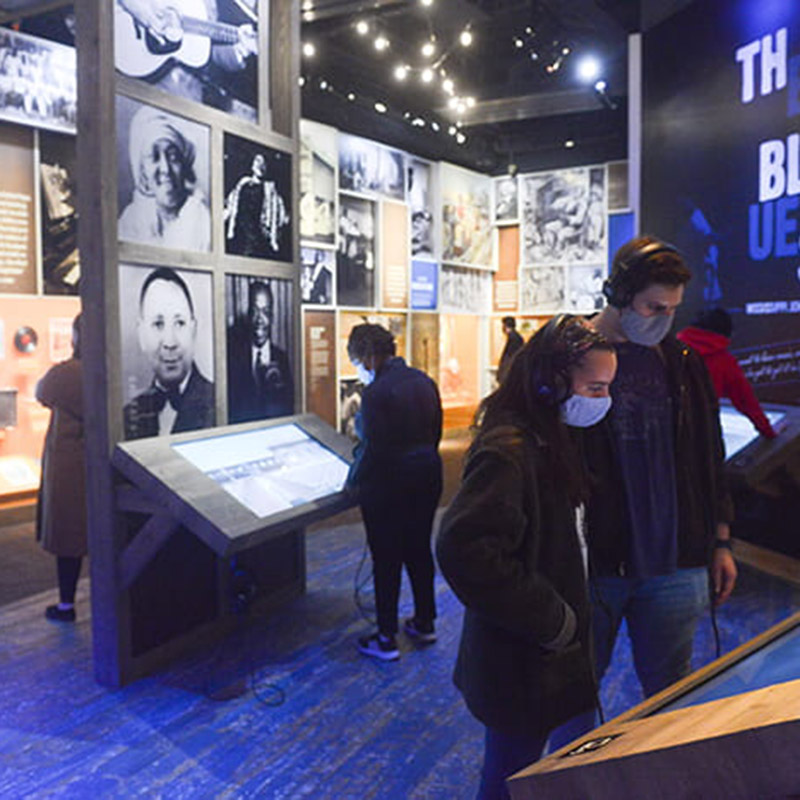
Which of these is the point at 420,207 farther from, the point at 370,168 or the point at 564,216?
the point at 564,216

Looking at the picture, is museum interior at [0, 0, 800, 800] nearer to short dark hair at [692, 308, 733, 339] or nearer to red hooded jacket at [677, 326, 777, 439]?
red hooded jacket at [677, 326, 777, 439]

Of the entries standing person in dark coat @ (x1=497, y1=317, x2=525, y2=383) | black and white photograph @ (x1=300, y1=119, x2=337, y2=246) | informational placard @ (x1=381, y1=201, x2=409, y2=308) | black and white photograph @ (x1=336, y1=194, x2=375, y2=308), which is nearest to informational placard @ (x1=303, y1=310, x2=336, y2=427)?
black and white photograph @ (x1=336, y1=194, x2=375, y2=308)

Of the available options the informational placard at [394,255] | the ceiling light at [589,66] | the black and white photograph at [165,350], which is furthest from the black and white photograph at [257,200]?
the informational placard at [394,255]

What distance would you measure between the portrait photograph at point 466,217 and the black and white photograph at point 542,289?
0.70m

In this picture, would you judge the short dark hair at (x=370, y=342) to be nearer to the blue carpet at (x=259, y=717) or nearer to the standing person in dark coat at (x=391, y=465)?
the standing person in dark coat at (x=391, y=465)

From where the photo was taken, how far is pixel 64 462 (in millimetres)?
4078

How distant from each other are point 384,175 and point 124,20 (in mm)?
7682

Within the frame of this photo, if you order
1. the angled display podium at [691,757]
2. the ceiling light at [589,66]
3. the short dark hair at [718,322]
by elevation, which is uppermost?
the ceiling light at [589,66]

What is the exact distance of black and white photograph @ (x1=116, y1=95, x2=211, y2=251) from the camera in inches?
132

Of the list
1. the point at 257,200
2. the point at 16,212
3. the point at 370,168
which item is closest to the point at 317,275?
the point at 370,168

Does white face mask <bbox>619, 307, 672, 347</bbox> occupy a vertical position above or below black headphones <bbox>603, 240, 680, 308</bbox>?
below

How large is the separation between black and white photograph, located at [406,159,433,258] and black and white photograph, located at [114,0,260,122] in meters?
7.29

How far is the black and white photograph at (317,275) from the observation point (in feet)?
31.4

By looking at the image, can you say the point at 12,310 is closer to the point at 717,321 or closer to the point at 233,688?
the point at 233,688
